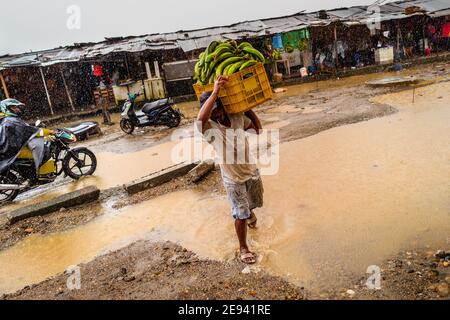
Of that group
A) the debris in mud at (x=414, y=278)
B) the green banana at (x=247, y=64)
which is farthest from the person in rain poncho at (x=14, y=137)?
the debris in mud at (x=414, y=278)

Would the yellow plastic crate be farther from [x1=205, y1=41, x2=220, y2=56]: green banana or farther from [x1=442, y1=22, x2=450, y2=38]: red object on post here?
[x1=442, y1=22, x2=450, y2=38]: red object on post

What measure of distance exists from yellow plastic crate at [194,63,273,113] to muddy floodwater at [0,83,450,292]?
1.50 m

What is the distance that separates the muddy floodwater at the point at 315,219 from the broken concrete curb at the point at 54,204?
1.41 feet

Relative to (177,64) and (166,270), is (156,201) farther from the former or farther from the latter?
(177,64)

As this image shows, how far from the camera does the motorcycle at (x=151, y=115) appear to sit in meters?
10.5

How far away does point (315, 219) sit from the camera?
391 centimetres

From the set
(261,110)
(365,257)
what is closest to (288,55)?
(261,110)

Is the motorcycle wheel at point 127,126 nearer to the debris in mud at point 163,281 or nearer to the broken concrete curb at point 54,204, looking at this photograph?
the broken concrete curb at point 54,204

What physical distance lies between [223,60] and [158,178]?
3.13m

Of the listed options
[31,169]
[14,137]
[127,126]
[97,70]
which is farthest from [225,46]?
[97,70]

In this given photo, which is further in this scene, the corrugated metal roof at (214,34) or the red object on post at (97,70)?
the red object on post at (97,70)

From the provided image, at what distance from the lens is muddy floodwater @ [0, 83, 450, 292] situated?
325cm

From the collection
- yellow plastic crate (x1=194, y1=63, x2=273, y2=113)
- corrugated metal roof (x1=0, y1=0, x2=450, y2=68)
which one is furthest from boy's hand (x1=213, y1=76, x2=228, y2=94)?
corrugated metal roof (x1=0, y1=0, x2=450, y2=68)

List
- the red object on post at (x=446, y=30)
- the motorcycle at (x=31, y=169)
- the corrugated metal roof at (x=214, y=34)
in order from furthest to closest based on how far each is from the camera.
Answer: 1. the red object on post at (x=446, y=30)
2. the corrugated metal roof at (x=214, y=34)
3. the motorcycle at (x=31, y=169)
